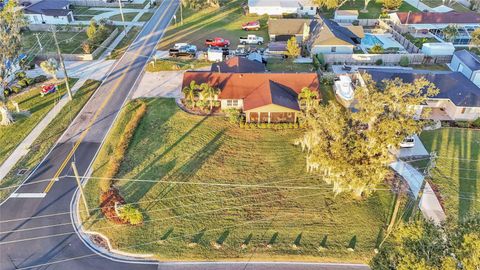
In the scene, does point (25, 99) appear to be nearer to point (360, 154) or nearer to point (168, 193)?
point (168, 193)

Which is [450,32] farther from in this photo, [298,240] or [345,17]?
[298,240]

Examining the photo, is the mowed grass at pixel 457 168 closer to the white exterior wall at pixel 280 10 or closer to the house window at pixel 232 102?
the house window at pixel 232 102

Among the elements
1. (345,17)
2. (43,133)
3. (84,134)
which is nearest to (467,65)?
(345,17)

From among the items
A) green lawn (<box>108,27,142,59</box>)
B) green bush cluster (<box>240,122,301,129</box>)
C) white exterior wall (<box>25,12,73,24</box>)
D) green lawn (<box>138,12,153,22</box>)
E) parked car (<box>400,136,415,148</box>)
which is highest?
white exterior wall (<box>25,12,73,24</box>)

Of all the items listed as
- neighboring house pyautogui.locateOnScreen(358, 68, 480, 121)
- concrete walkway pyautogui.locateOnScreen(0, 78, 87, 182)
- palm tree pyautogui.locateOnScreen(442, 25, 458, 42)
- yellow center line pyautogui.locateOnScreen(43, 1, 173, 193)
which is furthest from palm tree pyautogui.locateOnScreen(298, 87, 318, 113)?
palm tree pyautogui.locateOnScreen(442, 25, 458, 42)

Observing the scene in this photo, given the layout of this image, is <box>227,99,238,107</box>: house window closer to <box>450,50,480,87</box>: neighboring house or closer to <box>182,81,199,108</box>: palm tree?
<box>182,81,199,108</box>: palm tree

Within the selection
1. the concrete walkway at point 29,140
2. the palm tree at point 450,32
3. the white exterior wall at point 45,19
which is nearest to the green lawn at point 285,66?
the palm tree at point 450,32
